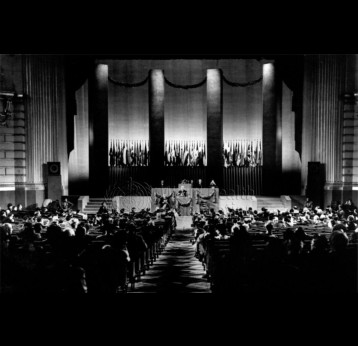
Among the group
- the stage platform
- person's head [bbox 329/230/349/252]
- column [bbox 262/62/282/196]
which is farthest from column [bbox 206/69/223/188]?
person's head [bbox 329/230/349/252]

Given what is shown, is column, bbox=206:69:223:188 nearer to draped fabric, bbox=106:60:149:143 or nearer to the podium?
the podium

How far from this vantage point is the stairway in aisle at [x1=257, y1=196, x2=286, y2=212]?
27.7 meters

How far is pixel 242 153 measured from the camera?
109 feet

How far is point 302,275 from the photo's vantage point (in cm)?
712

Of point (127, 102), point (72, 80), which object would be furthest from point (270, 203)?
point (72, 80)

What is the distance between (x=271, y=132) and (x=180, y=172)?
660cm

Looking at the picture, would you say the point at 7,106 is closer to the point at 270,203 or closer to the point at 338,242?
the point at 270,203

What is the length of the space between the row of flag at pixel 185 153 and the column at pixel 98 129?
4.44 meters

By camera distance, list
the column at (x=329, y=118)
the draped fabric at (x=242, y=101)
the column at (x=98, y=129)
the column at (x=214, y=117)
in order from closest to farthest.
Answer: the column at (x=329, y=118) < the column at (x=98, y=129) < the column at (x=214, y=117) < the draped fabric at (x=242, y=101)

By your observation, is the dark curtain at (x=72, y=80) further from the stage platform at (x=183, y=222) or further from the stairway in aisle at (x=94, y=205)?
the stage platform at (x=183, y=222)

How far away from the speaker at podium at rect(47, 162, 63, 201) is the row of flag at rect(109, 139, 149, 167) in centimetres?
729

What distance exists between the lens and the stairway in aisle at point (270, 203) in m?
27.7

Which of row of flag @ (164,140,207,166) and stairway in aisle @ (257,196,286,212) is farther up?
row of flag @ (164,140,207,166)

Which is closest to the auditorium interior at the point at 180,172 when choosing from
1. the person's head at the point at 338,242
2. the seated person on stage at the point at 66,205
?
the person's head at the point at 338,242
